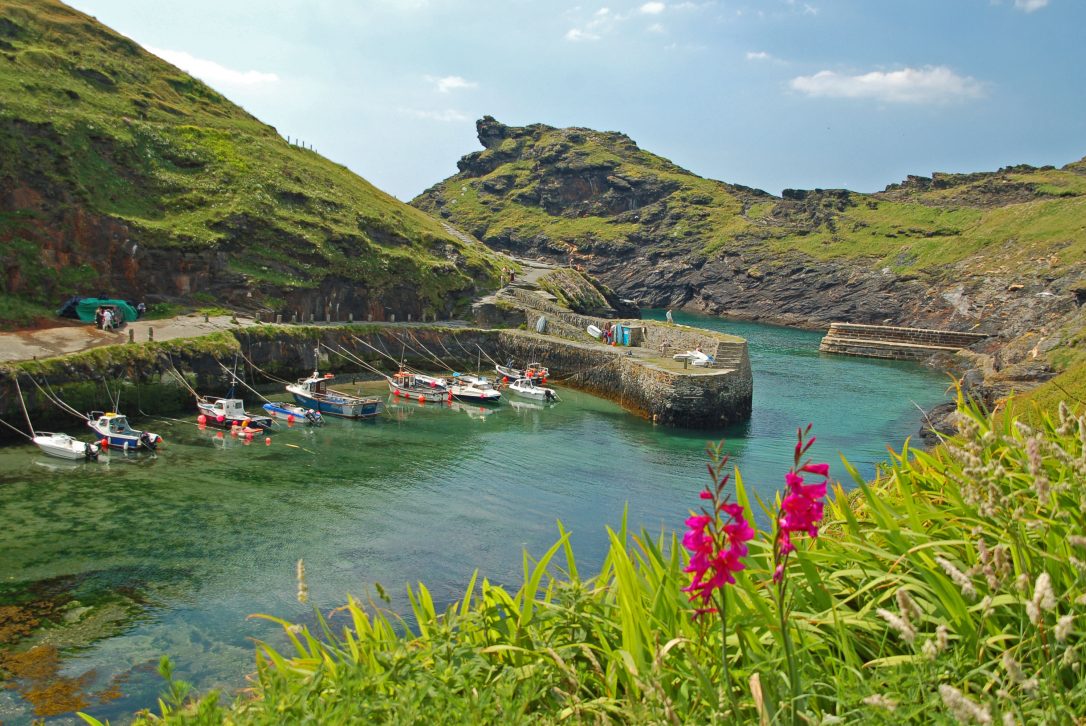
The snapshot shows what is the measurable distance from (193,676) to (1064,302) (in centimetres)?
8085

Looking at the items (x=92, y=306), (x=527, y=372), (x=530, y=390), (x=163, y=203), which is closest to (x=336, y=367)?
(x=527, y=372)

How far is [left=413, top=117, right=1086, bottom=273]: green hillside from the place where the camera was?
104m

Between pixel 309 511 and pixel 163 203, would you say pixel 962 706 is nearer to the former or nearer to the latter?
pixel 309 511

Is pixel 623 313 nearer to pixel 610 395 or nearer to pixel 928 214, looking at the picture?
pixel 610 395

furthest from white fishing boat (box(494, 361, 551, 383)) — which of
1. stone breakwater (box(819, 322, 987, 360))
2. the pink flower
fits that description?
the pink flower

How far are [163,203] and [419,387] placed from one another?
23.1 metres

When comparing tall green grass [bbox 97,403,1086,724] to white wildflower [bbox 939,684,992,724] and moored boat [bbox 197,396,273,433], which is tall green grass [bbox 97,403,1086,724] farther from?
moored boat [bbox 197,396,273,433]

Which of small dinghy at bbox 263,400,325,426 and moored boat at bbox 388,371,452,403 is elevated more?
moored boat at bbox 388,371,452,403

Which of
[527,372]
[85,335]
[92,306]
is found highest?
[92,306]

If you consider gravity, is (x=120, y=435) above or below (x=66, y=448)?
above

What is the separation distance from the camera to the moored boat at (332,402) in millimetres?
36938

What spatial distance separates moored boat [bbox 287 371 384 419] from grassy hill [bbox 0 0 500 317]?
11.9m

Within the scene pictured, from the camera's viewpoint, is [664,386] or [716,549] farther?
[664,386]

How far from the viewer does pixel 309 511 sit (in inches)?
901
